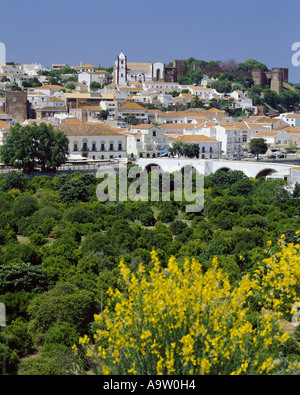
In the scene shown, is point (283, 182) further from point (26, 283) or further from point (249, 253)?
point (26, 283)

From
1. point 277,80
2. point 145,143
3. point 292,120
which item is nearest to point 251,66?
point 277,80

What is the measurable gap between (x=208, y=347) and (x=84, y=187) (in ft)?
71.8

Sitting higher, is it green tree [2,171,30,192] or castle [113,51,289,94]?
castle [113,51,289,94]

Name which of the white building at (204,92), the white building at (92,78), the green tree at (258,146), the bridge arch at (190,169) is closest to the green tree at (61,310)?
the bridge arch at (190,169)

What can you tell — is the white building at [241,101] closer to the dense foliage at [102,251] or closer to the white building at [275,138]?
the white building at [275,138]

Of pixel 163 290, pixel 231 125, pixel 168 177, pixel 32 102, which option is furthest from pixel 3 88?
Answer: pixel 163 290

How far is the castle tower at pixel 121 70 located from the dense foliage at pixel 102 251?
47.8 metres

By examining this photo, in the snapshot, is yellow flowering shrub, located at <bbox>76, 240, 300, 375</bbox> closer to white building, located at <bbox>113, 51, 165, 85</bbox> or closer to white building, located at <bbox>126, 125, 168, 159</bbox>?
white building, located at <bbox>126, 125, 168, 159</bbox>

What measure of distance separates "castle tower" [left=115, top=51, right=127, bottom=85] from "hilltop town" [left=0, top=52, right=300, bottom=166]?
4.8 inches

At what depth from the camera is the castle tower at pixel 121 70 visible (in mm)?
76625

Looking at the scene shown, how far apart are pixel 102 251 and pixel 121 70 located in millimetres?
61965

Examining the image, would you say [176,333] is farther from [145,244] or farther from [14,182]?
[14,182]

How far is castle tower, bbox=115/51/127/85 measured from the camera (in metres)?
76.6

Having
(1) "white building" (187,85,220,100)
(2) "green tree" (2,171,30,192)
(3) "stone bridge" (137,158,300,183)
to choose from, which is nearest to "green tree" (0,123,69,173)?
(2) "green tree" (2,171,30,192)
